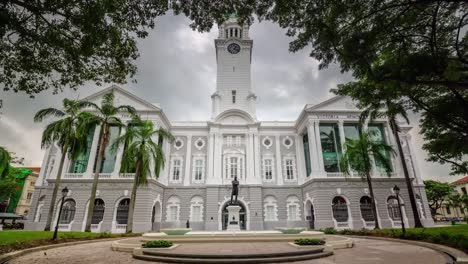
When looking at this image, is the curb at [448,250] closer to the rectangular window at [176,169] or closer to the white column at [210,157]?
the white column at [210,157]

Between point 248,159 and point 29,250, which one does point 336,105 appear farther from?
point 29,250

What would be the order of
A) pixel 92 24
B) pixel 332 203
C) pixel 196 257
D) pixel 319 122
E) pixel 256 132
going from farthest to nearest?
pixel 256 132 < pixel 319 122 < pixel 332 203 < pixel 196 257 < pixel 92 24

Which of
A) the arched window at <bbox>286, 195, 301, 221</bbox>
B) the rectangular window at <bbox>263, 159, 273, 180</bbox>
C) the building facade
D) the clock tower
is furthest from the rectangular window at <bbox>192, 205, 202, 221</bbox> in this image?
the clock tower

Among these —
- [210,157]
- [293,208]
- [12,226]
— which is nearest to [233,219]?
[210,157]

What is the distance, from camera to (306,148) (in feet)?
109

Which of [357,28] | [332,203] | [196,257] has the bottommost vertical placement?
[196,257]

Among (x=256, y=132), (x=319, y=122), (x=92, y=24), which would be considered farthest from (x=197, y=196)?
(x=92, y=24)

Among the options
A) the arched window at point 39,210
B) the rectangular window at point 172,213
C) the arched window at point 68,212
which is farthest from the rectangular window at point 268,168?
the arched window at point 39,210

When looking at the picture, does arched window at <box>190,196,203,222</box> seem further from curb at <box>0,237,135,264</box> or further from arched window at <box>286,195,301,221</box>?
curb at <box>0,237,135,264</box>

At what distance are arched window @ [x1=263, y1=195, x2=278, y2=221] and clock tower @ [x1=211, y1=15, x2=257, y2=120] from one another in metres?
11.1

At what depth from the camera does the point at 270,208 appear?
31.4 m

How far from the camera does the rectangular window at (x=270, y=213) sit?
30.9 m

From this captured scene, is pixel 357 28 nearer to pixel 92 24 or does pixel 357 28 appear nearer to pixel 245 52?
pixel 92 24

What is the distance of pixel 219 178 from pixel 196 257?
2304 centimetres
